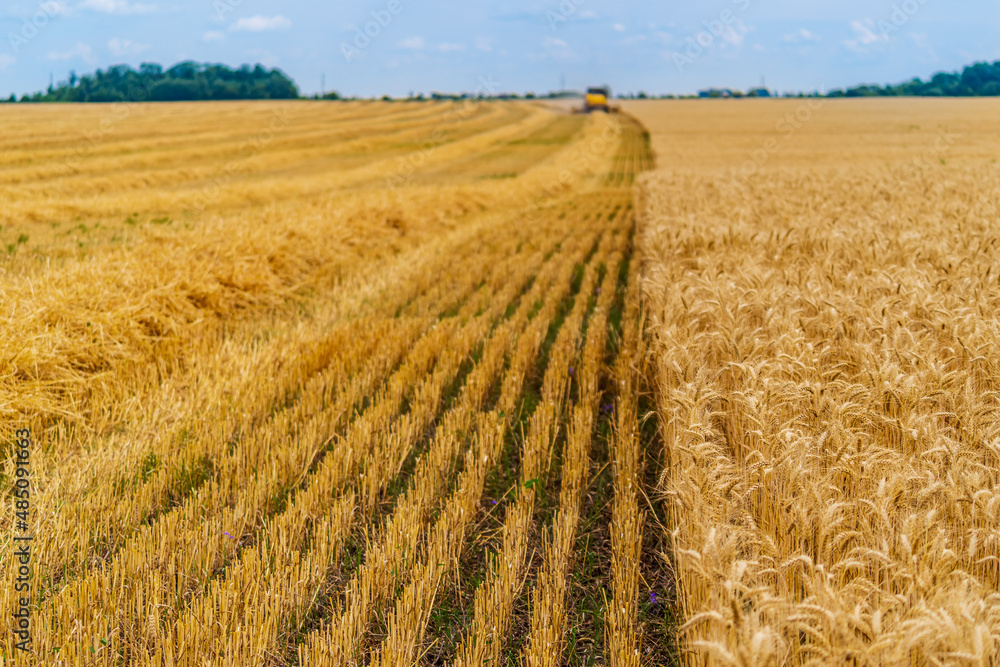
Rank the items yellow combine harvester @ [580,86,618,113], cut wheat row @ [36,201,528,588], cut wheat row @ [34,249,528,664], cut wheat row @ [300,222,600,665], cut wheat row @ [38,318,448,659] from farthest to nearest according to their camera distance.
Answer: yellow combine harvester @ [580,86,618,113] < cut wheat row @ [36,201,528,588] < cut wheat row @ [34,249,528,664] < cut wheat row @ [38,318,448,659] < cut wheat row @ [300,222,600,665]

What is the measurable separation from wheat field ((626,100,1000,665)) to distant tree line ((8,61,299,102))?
79967 mm

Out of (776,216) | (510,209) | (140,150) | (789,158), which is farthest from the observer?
(789,158)

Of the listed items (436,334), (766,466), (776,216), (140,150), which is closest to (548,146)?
(140,150)

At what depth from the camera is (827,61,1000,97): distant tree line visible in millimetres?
78625

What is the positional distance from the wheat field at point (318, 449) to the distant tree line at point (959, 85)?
315 feet

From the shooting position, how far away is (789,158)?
95.1 ft

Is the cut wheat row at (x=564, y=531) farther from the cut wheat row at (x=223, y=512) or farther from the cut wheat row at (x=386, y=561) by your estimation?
the cut wheat row at (x=223, y=512)

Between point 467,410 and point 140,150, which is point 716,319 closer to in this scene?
point 467,410

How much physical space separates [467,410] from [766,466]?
2.30 metres

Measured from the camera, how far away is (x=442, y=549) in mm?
2936

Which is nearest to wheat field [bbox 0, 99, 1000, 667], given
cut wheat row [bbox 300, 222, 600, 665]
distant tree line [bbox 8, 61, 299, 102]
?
cut wheat row [bbox 300, 222, 600, 665]

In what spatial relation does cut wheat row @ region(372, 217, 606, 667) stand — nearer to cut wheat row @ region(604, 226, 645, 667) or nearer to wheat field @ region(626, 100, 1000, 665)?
cut wheat row @ region(604, 226, 645, 667)

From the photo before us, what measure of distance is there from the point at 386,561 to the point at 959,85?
347ft

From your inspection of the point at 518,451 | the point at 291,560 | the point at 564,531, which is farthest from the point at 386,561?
the point at 518,451
